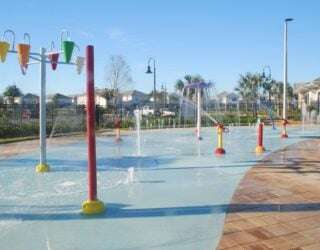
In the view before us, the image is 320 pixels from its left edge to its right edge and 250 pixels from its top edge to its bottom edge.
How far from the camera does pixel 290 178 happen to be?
28.1 feet

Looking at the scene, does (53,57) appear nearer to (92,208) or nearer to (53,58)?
(53,58)

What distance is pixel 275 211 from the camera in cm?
613

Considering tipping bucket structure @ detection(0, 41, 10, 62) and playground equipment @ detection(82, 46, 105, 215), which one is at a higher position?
tipping bucket structure @ detection(0, 41, 10, 62)

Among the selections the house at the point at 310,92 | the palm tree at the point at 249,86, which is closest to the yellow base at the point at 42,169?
the house at the point at 310,92

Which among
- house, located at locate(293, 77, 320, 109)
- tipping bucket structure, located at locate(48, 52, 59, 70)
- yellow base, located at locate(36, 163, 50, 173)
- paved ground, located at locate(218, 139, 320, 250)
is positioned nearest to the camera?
paved ground, located at locate(218, 139, 320, 250)

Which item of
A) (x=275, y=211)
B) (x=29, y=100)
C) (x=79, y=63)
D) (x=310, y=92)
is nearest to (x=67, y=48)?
(x=79, y=63)

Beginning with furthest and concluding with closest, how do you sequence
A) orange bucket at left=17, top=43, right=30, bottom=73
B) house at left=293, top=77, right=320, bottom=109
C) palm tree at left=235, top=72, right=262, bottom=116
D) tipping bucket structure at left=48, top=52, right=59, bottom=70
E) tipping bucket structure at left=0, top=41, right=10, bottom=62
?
palm tree at left=235, top=72, right=262, bottom=116
house at left=293, top=77, right=320, bottom=109
tipping bucket structure at left=48, top=52, right=59, bottom=70
orange bucket at left=17, top=43, right=30, bottom=73
tipping bucket structure at left=0, top=41, right=10, bottom=62

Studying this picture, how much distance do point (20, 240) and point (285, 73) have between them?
68.0ft

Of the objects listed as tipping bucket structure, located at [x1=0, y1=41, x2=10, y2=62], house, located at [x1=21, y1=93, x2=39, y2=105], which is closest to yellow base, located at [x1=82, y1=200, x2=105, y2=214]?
tipping bucket structure, located at [x1=0, y1=41, x2=10, y2=62]

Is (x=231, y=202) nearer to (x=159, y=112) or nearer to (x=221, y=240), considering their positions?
(x=221, y=240)

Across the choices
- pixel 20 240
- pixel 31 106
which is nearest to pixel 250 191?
pixel 20 240

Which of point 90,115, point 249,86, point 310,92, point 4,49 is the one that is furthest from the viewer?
point 249,86

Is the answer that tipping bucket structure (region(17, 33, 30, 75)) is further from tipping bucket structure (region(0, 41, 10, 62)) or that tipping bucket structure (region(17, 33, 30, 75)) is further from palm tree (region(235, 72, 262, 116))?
palm tree (region(235, 72, 262, 116))

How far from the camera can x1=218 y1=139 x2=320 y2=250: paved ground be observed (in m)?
4.90
